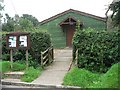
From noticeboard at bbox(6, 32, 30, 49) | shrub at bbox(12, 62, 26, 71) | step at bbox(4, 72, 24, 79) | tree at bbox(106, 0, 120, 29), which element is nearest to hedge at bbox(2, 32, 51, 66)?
shrub at bbox(12, 62, 26, 71)

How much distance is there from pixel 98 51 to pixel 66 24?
13743 mm

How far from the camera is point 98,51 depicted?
14.8 meters

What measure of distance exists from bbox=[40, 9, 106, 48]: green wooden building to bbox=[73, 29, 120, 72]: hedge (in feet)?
41.8

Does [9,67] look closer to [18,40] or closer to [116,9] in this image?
[18,40]

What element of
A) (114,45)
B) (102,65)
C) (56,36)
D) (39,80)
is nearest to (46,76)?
(39,80)

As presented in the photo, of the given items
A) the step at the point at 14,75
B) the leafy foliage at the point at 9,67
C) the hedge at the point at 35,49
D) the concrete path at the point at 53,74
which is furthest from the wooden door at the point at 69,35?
the step at the point at 14,75

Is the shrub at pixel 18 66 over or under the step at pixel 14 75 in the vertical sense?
over

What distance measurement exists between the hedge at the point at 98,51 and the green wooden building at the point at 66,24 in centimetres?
1273

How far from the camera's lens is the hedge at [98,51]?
48.4 feet

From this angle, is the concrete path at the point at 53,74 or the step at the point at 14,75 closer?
the concrete path at the point at 53,74

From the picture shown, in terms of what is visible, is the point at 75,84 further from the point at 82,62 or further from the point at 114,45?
the point at 114,45

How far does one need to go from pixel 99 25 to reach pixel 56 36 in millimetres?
4849

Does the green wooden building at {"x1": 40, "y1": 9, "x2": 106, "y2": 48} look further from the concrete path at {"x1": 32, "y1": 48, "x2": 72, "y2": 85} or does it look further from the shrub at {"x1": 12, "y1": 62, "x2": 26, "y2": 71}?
the shrub at {"x1": 12, "y1": 62, "x2": 26, "y2": 71}

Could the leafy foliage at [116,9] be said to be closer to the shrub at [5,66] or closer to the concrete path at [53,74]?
the concrete path at [53,74]
